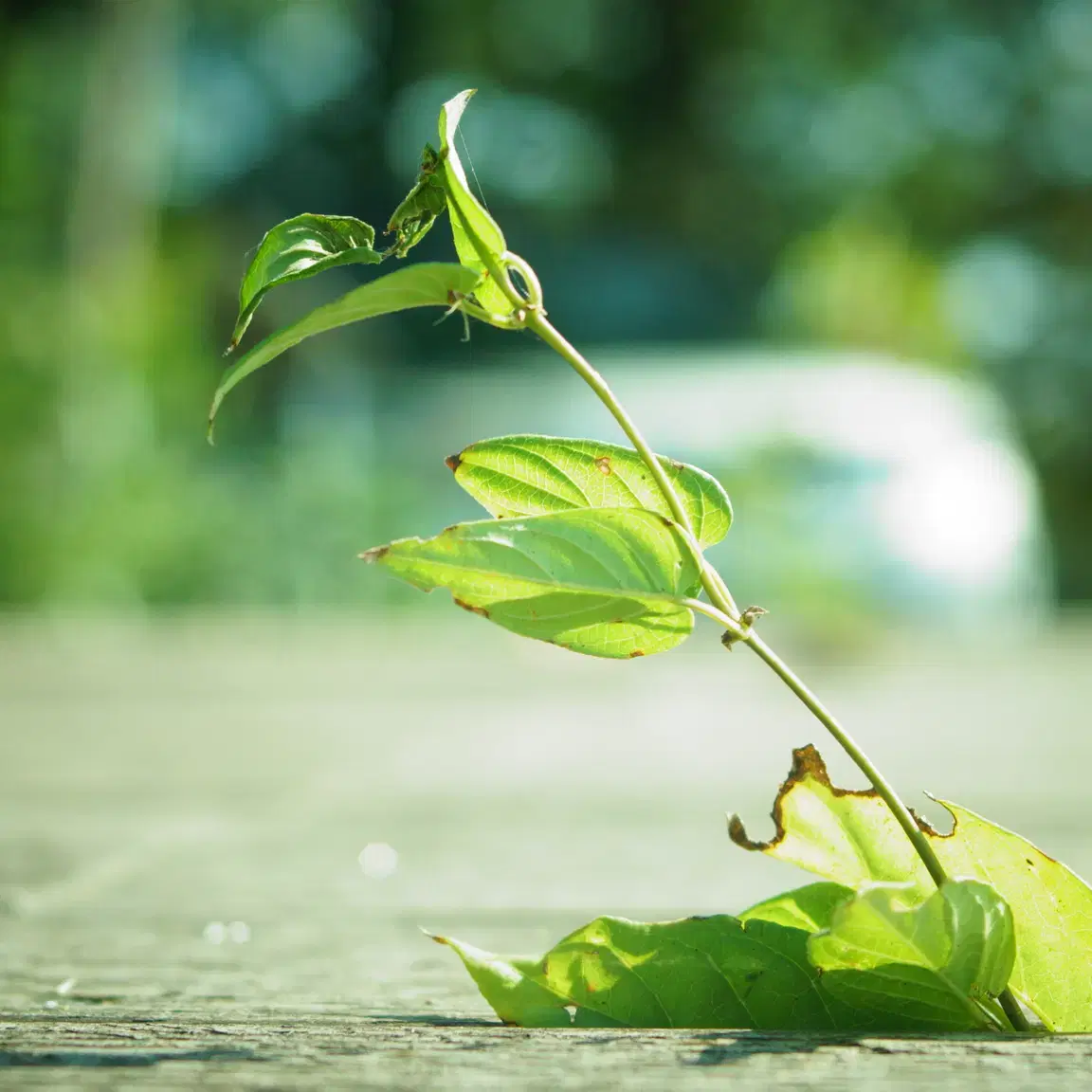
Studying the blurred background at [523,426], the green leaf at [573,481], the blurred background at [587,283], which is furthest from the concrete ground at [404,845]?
the blurred background at [587,283]

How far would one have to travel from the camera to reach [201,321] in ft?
17.5

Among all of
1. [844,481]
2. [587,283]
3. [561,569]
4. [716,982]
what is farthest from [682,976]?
[587,283]

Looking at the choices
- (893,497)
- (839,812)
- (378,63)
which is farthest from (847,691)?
(378,63)

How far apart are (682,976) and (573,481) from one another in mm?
134

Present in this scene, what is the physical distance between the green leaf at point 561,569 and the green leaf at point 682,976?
8cm

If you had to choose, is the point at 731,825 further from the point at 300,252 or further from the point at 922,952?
the point at 300,252

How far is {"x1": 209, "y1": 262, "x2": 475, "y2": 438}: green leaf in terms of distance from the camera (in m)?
0.31

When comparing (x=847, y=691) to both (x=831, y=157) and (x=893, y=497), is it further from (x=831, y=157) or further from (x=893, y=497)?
(x=831, y=157)

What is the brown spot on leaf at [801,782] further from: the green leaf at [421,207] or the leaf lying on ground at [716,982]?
A: the green leaf at [421,207]

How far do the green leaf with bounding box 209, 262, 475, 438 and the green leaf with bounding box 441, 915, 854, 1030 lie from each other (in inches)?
6.2

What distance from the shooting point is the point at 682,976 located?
0.38m

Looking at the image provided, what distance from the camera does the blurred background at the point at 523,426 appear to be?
1.22m

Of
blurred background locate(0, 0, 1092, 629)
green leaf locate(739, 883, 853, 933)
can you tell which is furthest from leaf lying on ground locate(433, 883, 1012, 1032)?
→ blurred background locate(0, 0, 1092, 629)

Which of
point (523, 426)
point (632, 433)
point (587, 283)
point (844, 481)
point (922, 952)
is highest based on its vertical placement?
point (587, 283)
